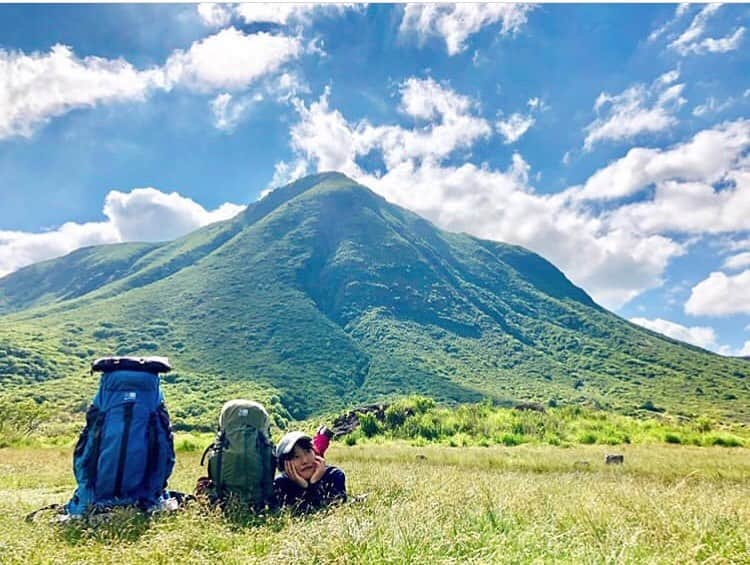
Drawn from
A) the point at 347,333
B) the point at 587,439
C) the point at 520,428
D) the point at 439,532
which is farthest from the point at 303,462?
the point at 347,333

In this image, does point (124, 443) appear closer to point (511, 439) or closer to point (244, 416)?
point (244, 416)

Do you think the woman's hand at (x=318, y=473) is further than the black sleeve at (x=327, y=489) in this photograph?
Yes

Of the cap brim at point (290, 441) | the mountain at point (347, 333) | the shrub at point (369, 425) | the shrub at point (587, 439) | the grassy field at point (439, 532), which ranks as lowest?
the grassy field at point (439, 532)

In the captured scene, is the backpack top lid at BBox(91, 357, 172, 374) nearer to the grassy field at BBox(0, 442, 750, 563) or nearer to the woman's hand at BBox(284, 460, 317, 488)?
the grassy field at BBox(0, 442, 750, 563)

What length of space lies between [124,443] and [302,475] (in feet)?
5.88

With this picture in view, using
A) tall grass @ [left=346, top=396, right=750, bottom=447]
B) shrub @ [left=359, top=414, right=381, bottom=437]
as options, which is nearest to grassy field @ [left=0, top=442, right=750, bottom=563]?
tall grass @ [left=346, top=396, right=750, bottom=447]

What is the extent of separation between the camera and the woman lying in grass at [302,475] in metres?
5.70

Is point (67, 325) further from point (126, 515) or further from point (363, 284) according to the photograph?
point (126, 515)

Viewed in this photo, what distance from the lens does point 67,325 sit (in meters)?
113

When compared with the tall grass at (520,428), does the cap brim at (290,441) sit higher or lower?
lower

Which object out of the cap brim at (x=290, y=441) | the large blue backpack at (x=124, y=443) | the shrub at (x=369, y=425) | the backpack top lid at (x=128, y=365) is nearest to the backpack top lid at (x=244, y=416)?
the cap brim at (x=290, y=441)

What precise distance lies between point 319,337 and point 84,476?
11565cm

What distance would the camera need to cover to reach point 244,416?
18.7 ft

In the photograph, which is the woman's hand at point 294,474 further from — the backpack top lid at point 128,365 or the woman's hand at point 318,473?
the backpack top lid at point 128,365
